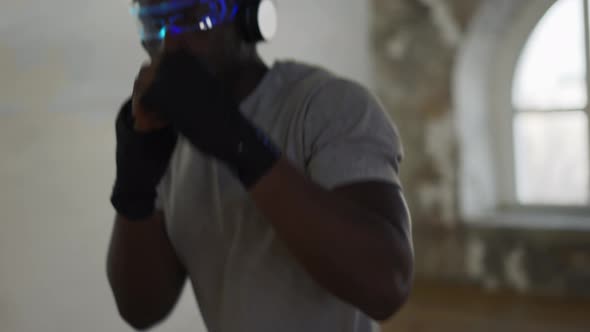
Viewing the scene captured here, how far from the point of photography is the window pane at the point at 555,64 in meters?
2.65

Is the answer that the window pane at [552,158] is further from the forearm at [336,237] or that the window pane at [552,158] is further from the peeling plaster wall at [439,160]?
the forearm at [336,237]

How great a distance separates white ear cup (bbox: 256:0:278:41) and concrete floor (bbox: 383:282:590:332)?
62.1 inches

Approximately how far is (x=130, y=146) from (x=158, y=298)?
0.24 meters

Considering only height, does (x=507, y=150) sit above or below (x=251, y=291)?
below

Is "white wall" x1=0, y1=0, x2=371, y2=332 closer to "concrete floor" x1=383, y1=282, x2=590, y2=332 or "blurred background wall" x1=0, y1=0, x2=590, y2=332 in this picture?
"blurred background wall" x1=0, y1=0, x2=590, y2=332

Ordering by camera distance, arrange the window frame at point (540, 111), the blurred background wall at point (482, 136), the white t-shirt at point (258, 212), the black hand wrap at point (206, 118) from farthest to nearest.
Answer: the window frame at point (540, 111)
the blurred background wall at point (482, 136)
the white t-shirt at point (258, 212)
the black hand wrap at point (206, 118)

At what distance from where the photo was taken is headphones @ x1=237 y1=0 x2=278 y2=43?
90cm

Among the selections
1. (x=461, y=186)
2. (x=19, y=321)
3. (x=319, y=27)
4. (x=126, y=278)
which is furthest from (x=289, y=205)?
(x=461, y=186)

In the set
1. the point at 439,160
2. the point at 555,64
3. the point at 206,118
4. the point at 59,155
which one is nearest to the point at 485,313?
the point at 439,160

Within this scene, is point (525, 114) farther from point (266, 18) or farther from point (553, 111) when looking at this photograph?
point (266, 18)

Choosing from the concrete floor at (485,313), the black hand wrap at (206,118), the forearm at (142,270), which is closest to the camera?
the black hand wrap at (206,118)

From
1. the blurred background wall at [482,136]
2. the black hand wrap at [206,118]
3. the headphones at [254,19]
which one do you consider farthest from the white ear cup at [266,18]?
the blurred background wall at [482,136]

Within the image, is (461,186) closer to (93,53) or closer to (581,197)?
(581,197)

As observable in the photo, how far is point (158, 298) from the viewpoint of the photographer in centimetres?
94
